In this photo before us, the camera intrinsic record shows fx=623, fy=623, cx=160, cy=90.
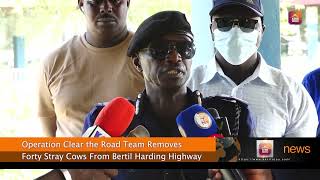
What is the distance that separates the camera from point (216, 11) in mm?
2980

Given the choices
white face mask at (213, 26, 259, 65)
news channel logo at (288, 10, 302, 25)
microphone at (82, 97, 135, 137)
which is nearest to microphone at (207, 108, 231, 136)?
white face mask at (213, 26, 259, 65)

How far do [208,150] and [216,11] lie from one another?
0.67 metres

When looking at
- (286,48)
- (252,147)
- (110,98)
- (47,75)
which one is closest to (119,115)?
(110,98)

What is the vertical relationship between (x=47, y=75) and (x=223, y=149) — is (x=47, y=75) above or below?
above

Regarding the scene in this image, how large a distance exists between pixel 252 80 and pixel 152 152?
1.96 feet

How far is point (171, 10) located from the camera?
2.97 metres

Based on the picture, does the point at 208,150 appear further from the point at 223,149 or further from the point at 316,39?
the point at 316,39

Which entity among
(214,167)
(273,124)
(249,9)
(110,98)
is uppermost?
(249,9)

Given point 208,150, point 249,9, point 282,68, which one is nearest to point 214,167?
point 208,150

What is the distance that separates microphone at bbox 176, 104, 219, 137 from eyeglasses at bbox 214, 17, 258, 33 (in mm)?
398

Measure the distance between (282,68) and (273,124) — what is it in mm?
275

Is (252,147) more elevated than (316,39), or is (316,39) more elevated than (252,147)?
(316,39)

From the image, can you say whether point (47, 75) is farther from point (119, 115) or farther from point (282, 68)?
point (282, 68)

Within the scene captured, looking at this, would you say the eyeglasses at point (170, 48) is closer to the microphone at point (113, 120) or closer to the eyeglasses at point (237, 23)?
the eyeglasses at point (237, 23)
